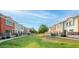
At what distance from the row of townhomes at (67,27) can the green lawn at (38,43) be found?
4.5 inches

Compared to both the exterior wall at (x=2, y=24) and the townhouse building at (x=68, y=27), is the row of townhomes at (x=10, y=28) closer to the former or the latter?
the exterior wall at (x=2, y=24)

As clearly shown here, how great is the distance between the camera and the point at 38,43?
2342 mm

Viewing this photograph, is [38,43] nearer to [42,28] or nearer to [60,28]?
[42,28]

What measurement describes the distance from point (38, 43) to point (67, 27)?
51cm

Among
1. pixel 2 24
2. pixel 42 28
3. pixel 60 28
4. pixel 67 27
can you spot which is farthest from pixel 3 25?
pixel 67 27

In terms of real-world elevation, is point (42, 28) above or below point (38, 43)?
above

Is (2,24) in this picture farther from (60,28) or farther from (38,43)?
(60,28)

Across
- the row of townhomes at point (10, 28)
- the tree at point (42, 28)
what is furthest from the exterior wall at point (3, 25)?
the tree at point (42, 28)

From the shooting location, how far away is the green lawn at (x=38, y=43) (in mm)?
2314

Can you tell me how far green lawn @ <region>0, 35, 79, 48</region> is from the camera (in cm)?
231

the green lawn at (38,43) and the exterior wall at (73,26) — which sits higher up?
the exterior wall at (73,26)

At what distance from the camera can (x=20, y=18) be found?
7.67ft

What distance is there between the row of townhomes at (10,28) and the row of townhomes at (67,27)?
42 cm

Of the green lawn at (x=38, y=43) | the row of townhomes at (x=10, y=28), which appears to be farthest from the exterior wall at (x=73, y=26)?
the row of townhomes at (x=10, y=28)
